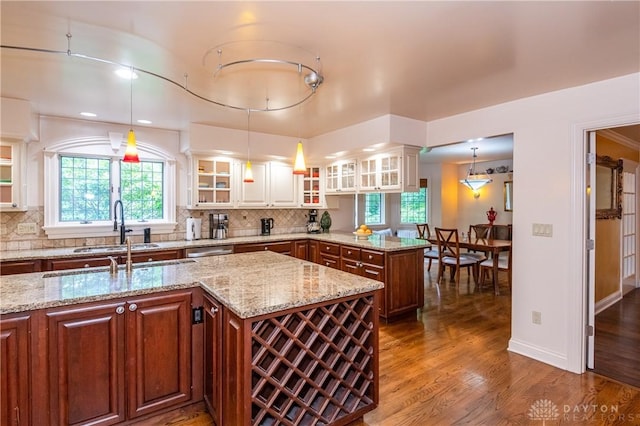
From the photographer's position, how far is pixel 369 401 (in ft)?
6.85

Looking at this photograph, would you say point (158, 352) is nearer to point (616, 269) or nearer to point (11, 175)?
point (11, 175)

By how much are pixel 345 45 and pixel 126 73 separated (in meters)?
1.73

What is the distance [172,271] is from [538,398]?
282cm

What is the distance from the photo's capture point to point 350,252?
4281 millimetres

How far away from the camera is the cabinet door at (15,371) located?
1660 millimetres

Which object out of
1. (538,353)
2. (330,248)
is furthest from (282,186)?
(538,353)

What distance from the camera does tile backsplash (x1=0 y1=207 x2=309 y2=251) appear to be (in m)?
3.71

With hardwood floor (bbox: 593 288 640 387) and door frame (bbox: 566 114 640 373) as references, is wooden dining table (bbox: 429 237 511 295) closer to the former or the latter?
hardwood floor (bbox: 593 288 640 387)

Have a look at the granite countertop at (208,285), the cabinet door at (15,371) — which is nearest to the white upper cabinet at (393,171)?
the granite countertop at (208,285)

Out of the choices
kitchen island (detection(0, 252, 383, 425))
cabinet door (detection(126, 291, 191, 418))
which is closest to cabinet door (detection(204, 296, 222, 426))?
kitchen island (detection(0, 252, 383, 425))

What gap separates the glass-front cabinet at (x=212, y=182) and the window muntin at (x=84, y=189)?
1053 mm

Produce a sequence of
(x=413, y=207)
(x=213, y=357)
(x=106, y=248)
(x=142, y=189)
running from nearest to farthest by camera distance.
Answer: (x=213, y=357), (x=106, y=248), (x=142, y=189), (x=413, y=207)

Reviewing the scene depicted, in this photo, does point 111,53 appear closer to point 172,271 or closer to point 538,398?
point 172,271

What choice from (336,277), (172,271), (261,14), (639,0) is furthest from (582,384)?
(261,14)
